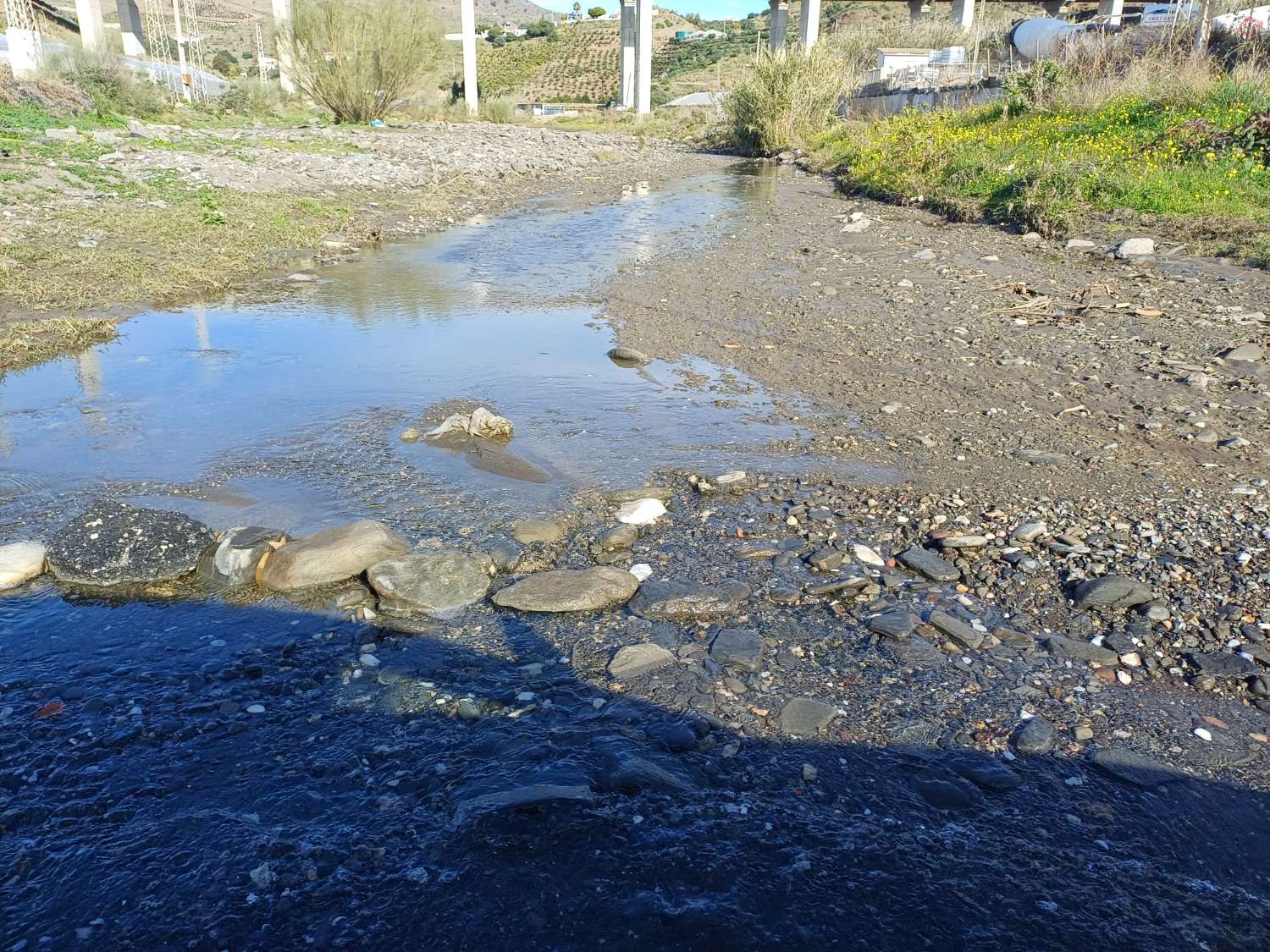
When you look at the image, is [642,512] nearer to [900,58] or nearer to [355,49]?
[355,49]

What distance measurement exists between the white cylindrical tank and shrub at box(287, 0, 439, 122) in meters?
16.6

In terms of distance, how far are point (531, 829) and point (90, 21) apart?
34.4 metres

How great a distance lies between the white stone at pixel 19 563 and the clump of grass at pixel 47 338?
306 cm

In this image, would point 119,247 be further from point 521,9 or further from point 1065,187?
point 521,9

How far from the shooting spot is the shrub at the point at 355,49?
2447cm

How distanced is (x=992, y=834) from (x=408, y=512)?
284cm

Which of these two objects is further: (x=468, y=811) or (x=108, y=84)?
(x=108, y=84)

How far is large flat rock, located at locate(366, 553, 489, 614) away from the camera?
350 cm

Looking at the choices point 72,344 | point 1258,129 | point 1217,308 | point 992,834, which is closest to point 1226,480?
point 992,834

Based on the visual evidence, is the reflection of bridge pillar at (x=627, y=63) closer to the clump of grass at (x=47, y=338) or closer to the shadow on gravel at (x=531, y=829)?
the clump of grass at (x=47, y=338)

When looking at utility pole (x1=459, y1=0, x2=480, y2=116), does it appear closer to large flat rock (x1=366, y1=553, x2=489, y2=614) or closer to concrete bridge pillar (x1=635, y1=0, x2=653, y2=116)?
concrete bridge pillar (x1=635, y1=0, x2=653, y2=116)

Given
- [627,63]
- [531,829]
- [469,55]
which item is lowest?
[531,829]

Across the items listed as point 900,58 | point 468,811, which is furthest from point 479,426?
point 900,58

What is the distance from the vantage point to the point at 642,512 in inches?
166
